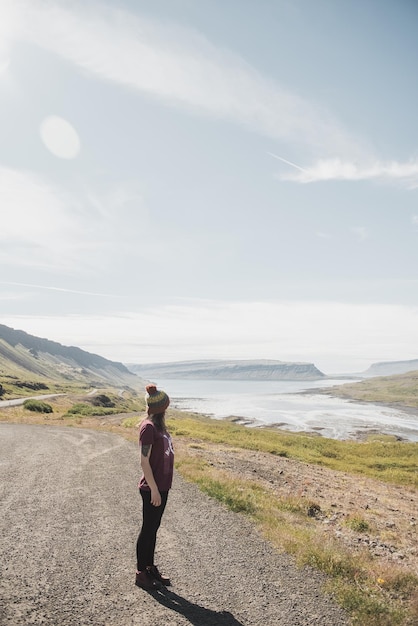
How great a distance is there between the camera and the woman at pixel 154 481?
7.32m

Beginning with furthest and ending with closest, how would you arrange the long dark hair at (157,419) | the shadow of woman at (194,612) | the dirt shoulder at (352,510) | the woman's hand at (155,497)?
the dirt shoulder at (352,510) → the long dark hair at (157,419) → the woman's hand at (155,497) → the shadow of woman at (194,612)

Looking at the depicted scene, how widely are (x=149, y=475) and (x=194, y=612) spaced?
7.65ft

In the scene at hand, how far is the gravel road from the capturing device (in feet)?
21.5

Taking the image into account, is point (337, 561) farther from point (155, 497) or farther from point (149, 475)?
point (149, 475)

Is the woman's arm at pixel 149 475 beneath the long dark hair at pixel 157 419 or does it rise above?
beneath

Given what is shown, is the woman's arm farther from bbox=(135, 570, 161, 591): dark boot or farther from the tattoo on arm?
bbox=(135, 570, 161, 591): dark boot

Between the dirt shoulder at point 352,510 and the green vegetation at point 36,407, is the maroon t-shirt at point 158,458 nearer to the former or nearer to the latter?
the dirt shoulder at point 352,510

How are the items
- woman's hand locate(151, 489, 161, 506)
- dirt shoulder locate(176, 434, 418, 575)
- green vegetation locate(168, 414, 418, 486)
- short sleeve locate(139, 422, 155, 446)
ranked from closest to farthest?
woman's hand locate(151, 489, 161, 506)
short sleeve locate(139, 422, 155, 446)
dirt shoulder locate(176, 434, 418, 575)
green vegetation locate(168, 414, 418, 486)

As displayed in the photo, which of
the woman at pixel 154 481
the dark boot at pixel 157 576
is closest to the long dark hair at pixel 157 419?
the woman at pixel 154 481

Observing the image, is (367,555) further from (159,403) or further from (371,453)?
(371,453)

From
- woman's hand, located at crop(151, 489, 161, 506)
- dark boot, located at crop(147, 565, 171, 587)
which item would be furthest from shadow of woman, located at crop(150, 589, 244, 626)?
woman's hand, located at crop(151, 489, 161, 506)

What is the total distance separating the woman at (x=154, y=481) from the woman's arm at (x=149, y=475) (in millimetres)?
18

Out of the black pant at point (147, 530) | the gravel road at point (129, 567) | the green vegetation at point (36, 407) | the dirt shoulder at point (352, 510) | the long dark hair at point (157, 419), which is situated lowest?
the green vegetation at point (36, 407)

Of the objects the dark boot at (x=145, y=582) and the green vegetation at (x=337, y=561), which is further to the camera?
the dark boot at (x=145, y=582)
